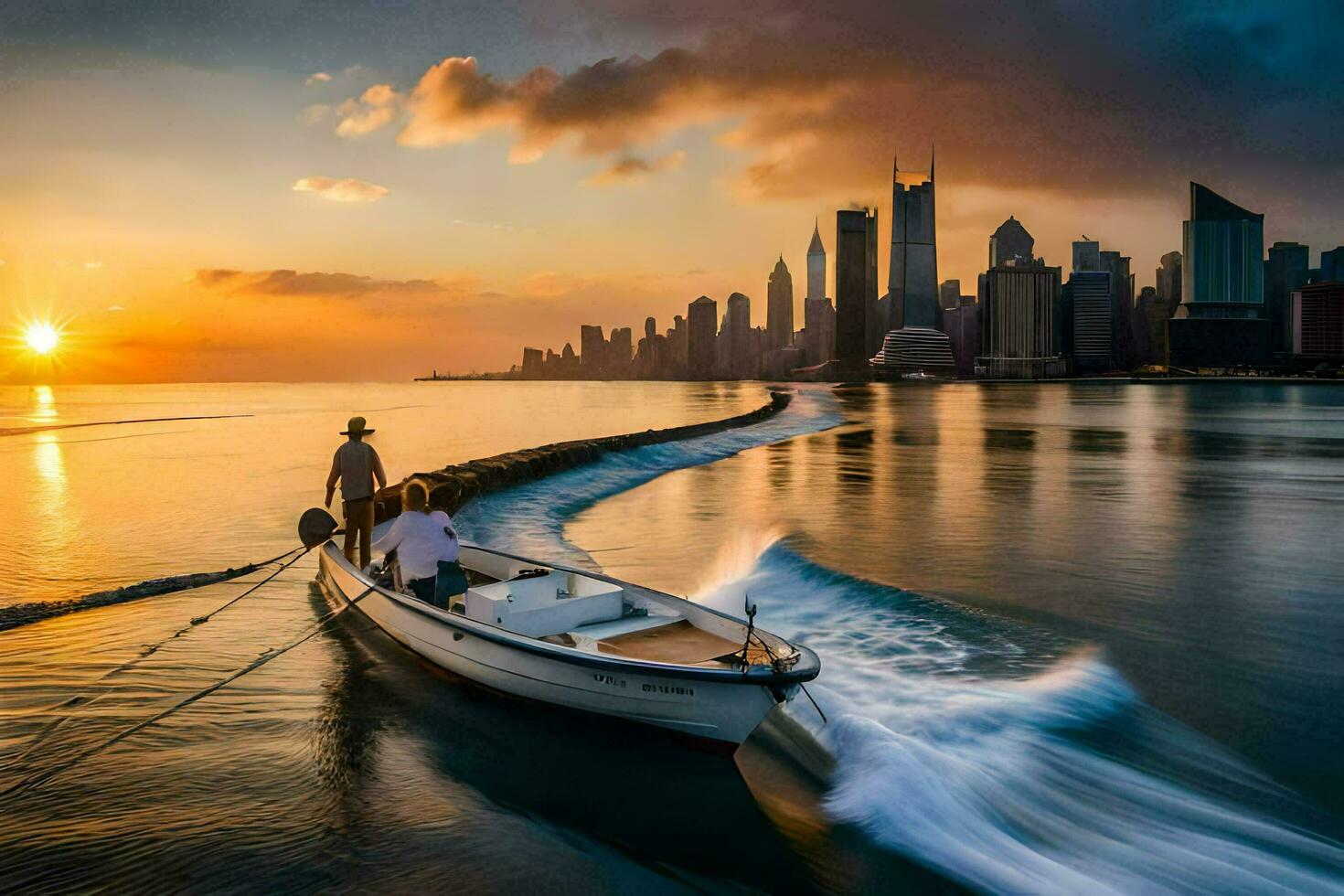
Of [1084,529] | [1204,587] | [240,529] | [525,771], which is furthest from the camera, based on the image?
[240,529]

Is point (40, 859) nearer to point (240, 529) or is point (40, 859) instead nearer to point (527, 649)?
point (527, 649)

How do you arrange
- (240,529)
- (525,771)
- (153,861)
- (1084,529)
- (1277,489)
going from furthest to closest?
1. (1277,489)
2. (240,529)
3. (1084,529)
4. (525,771)
5. (153,861)

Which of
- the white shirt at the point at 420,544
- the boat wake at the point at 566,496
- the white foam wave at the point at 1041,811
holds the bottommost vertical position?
the white foam wave at the point at 1041,811

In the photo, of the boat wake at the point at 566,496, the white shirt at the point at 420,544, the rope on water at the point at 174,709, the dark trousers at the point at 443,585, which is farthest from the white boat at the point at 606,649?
the boat wake at the point at 566,496

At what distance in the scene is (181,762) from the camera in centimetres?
895

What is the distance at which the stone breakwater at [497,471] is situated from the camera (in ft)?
84.4

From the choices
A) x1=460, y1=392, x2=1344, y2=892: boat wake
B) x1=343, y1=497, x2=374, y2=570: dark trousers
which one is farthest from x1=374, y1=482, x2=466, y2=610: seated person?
x1=460, y1=392, x2=1344, y2=892: boat wake

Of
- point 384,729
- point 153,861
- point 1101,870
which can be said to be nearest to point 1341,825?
point 1101,870

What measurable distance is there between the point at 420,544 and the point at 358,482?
3.98 metres

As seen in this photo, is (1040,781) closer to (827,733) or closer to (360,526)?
(827,733)

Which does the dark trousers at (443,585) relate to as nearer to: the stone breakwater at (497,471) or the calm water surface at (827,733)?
the calm water surface at (827,733)

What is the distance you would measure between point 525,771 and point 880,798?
3.56 m

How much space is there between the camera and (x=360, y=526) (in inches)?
614

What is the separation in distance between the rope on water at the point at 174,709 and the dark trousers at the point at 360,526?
106cm
